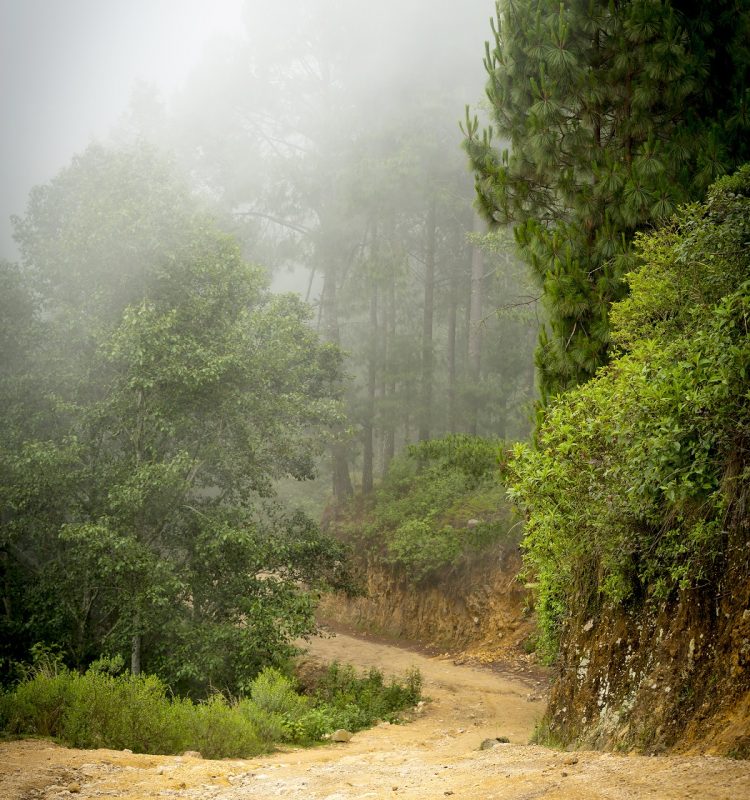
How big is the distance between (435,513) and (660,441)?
13.1 metres

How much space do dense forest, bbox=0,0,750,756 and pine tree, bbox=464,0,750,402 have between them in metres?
0.04

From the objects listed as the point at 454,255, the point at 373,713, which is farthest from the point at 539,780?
the point at 454,255

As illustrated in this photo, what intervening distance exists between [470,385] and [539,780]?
1889 cm

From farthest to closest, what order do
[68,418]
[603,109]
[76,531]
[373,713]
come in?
[68,418] < [76,531] < [373,713] < [603,109]

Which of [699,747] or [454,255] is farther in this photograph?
[454,255]

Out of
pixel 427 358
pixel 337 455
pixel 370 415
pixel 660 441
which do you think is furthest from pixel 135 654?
pixel 427 358

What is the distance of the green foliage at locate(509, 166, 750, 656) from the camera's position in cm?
494

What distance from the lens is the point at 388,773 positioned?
6.05 metres

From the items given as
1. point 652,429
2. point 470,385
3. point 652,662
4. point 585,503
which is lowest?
point 652,662

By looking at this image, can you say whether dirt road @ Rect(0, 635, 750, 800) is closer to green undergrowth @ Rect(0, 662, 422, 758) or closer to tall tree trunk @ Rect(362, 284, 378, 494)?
green undergrowth @ Rect(0, 662, 422, 758)

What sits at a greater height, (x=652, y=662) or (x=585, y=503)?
(x=585, y=503)

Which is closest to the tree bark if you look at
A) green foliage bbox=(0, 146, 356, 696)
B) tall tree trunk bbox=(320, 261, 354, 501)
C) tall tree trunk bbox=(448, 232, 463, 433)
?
green foliage bbox=(0, 146, 356, 696)

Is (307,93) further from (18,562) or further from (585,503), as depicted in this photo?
(585,503)

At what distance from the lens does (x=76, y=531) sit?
438 inches
